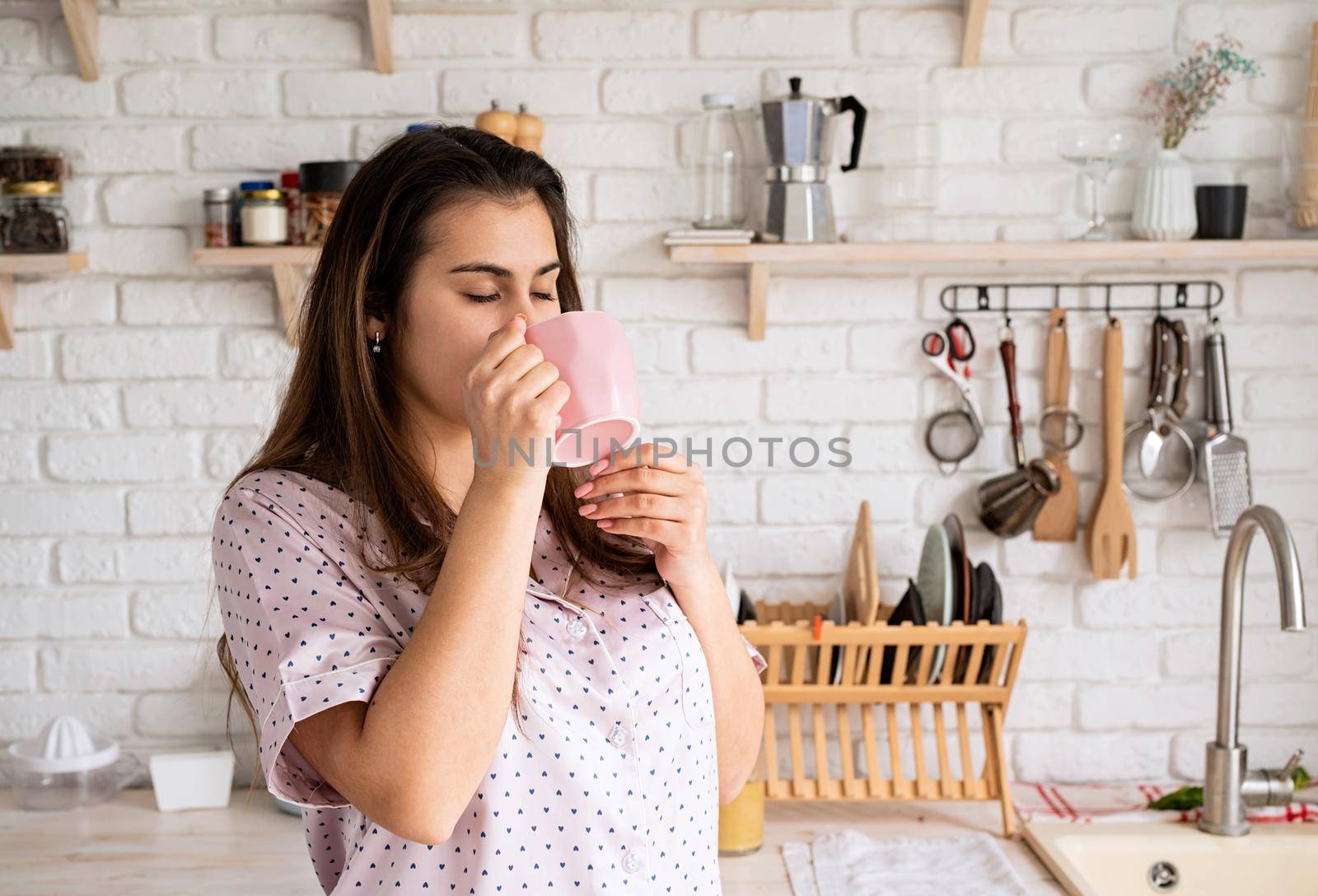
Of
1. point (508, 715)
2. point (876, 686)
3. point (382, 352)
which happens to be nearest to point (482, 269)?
point (382, 352)

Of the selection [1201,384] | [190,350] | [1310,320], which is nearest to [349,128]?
[190,350]

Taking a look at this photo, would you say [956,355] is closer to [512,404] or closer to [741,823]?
[741,823]

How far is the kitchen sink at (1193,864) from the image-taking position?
64.3 inches

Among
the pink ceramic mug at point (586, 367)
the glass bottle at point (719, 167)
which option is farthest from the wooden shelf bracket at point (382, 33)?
the pink ceramic mug at point (586, 367)

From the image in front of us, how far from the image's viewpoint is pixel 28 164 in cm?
174

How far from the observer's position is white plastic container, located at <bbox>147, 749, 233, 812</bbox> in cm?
176

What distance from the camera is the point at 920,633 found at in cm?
166

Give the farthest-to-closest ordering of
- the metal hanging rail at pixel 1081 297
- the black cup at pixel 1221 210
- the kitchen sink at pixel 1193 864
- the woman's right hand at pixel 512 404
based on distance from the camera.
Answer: the metal hanging rail at pixel 1081 297
the black cup at pixel 1221 210
the kitchen sink at pixel 1193 864
the woman's right hand at pixel 512 404

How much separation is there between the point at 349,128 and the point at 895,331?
2.75 ft

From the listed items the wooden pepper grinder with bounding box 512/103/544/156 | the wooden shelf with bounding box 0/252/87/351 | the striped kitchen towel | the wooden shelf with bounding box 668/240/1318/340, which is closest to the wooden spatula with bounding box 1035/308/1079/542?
the wooden shelf with bounding box 668/240/1318/340

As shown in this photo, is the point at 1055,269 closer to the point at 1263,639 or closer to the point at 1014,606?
the point at 1014,606

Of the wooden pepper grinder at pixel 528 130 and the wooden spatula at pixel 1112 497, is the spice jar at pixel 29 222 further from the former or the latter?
the wooden spatula at pixel 1112 497

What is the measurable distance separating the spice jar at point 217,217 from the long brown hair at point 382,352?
2.48 ft

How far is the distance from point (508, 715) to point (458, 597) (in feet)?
0.42
